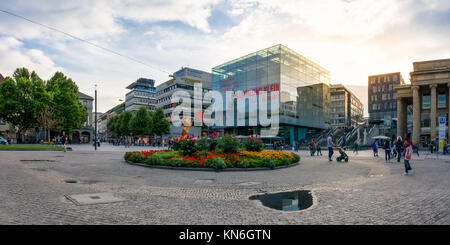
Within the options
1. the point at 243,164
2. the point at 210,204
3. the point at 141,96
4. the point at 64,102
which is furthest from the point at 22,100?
the point at 141,96

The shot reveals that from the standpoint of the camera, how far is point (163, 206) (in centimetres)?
593

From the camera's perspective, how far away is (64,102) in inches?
2249

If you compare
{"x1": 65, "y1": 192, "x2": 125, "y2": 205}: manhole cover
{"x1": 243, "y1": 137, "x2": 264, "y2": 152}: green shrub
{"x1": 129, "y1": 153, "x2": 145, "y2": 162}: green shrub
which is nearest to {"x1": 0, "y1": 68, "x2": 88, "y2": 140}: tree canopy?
{"x1": 129, "y1": 153, "x2": 145, "y2": 162}: green shrub

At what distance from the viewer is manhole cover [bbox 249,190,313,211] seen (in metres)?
5.99

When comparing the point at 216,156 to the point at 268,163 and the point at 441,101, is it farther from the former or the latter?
the point at 441,101

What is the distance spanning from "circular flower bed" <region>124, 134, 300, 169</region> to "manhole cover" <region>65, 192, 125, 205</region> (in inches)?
263

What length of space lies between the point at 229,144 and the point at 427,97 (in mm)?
54474

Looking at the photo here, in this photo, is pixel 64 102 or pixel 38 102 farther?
pixel 64 102

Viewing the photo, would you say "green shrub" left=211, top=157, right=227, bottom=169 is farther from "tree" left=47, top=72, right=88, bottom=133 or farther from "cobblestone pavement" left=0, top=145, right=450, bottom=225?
"tree" left=47, top=72, right=88, bottom=133

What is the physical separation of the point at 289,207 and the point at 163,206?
2817mm

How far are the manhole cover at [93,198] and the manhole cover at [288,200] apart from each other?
3495 mm

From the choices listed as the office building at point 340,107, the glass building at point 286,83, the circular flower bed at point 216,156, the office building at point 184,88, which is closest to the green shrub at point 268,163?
the circular flower bed at point 216,156
